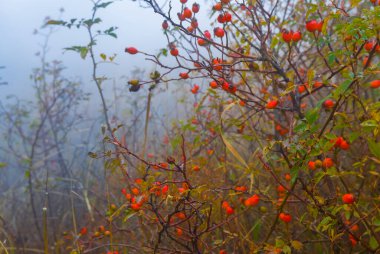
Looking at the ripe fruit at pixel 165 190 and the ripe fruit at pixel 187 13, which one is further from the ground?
the ripe fruit at pixel 187 13

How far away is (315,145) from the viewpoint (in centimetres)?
106

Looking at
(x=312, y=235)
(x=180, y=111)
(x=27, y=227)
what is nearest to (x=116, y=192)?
(x=27, y=227)

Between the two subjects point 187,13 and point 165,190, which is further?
point 187,13

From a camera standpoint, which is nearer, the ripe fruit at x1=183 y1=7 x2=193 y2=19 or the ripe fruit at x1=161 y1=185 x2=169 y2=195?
the ripe fruit at x1=161 y1=185 x2=169 y2=195

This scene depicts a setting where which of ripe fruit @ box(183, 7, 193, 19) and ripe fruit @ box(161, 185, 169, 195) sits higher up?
ripe fruit @ box(183, 7, 193, 19)

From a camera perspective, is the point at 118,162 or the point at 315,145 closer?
the point at 315,145

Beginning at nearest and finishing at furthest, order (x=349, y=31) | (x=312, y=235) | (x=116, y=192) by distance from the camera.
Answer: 1. (x=349, y=31)
2. (x=312, y=235)
3. (x=116, y=192)

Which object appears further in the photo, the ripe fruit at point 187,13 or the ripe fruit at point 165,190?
the ripe fruit at point 187,13

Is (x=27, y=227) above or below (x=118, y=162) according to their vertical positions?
below

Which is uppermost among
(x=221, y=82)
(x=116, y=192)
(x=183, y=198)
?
(x=221, y=82)

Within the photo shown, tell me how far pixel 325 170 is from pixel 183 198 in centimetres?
39

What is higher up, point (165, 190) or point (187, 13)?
point (187, 13)

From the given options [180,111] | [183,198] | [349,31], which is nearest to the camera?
[349,31]

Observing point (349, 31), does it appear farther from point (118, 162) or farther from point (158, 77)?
point (118, 162)
